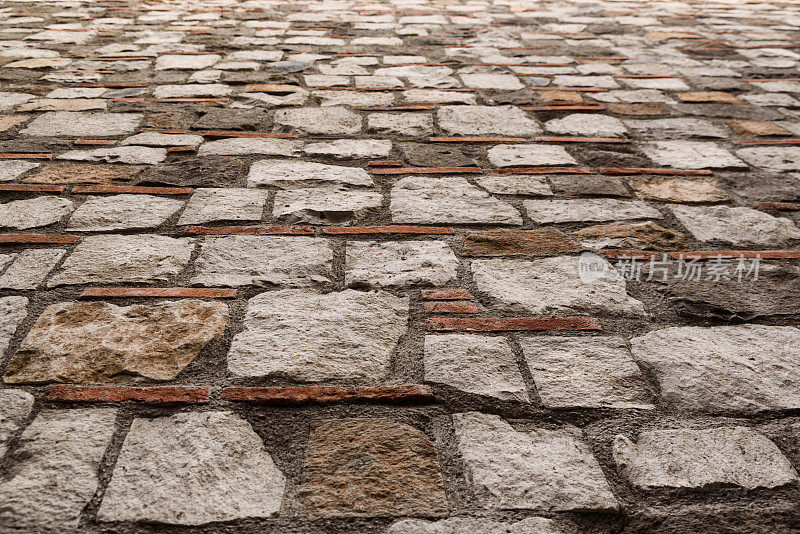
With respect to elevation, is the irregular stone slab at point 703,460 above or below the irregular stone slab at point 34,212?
below

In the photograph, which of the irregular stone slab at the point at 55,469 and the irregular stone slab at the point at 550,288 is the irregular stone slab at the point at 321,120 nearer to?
the irregular stone slab at the point at 550,288

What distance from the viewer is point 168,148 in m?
2.34

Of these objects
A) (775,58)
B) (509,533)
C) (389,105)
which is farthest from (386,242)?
(775,58)

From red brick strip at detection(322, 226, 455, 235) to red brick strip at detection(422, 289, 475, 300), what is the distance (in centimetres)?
30

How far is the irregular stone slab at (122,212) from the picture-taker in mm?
1808

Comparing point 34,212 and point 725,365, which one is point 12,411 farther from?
point 725,365

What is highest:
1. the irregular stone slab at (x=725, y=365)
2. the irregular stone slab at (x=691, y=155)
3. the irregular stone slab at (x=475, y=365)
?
the irregular stone slab at (x=691, y=155)

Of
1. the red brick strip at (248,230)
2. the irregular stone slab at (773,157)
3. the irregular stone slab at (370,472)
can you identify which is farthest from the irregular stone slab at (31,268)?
the irregular stone slab at (773,157)

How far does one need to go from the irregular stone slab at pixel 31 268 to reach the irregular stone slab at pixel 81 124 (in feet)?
2.99

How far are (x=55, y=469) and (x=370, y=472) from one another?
52cm

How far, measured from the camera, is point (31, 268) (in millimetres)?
1596

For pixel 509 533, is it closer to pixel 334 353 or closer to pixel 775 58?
pixel 334 353

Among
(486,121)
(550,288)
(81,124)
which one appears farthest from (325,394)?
(81,124)

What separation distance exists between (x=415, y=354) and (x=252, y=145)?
4.39 feet
